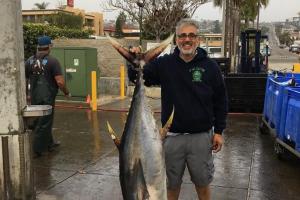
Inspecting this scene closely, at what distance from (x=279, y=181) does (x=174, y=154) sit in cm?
259

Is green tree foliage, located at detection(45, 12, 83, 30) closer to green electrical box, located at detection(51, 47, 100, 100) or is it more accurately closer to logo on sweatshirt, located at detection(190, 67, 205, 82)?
green electrical box, located at detection(51, 47, 100, 100)

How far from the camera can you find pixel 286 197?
5473mm

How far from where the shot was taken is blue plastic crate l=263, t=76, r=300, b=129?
727 cm

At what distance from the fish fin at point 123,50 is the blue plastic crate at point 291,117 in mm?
3391

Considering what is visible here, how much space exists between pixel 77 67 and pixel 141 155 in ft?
33.0

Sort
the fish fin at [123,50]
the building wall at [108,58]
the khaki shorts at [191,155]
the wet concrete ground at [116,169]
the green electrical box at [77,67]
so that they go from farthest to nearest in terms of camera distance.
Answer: the building wall at [108,58]
the green electrical box at [77,67]
the wet concrete ground at [116,169]
the khaki shorts at [191,155]
the fish fin at [123,50]

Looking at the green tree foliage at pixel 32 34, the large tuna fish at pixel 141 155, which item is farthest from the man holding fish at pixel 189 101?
the green tree foliage at pixel 32 34

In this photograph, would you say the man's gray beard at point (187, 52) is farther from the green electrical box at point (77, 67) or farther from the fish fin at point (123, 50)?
the green electrical box at point (77, 67)

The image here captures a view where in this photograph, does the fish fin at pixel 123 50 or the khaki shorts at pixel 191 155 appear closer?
the fish fin at pixel 123 50

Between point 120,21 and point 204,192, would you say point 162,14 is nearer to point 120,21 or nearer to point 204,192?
point 120,21

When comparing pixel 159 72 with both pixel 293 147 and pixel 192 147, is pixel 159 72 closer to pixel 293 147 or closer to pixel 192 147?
pixel 192 147

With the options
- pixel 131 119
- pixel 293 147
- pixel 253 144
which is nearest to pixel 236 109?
pixel 253 144

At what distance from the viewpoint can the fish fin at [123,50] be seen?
3.35 metres

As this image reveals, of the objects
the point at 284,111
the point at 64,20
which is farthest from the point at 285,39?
the point at 284,111
